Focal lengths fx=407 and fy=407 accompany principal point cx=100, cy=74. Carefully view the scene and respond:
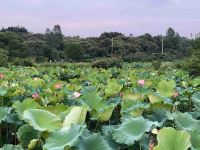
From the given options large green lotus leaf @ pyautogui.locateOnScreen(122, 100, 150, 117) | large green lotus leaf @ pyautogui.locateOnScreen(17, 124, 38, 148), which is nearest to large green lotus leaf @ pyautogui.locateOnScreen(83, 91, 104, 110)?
large green lotus leaf @ pyautogui.locateOnScreen(122, 100, 150, 117)

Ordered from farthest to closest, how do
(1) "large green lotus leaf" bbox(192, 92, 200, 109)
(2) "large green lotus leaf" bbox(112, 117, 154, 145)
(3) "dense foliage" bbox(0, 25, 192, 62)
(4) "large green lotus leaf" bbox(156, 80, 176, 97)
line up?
(3) "dense foliage" bbox(0, 25, 192, 62) < (4) "large green lotus leaf" bbox(156, 80, 176, 97) < (1) "large green lotus leaf" bbox(192, 92, 200, 109) < (2) "large green lotus leaf" bbox(112, 117, 154, 145)

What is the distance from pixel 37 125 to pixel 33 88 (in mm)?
1716

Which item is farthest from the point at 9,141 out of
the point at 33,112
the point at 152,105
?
the point at 152,105

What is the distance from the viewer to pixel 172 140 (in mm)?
1289

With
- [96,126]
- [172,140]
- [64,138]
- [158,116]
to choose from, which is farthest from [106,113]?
[172,140]

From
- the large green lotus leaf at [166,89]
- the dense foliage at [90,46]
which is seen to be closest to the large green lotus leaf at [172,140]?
the large green lotus leaf at [166,89]

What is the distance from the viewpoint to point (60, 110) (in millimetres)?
1994

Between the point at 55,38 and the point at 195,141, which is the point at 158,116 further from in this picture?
the point at 55,38

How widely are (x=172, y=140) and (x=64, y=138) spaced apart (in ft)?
1.24

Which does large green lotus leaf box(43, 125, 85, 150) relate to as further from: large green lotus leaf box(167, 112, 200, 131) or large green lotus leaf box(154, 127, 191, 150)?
large green lotus leaf box(167, 112, 200, 131)

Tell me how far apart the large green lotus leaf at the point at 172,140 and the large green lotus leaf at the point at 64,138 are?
0.28m

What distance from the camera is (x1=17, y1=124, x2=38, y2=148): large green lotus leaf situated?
1753mm

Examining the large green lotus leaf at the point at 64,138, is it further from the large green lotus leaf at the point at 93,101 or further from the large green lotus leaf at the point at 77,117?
the large green lotus leaf at the point at 93,101

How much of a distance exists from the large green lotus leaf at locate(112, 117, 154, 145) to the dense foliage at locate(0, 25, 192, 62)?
38808 mm
